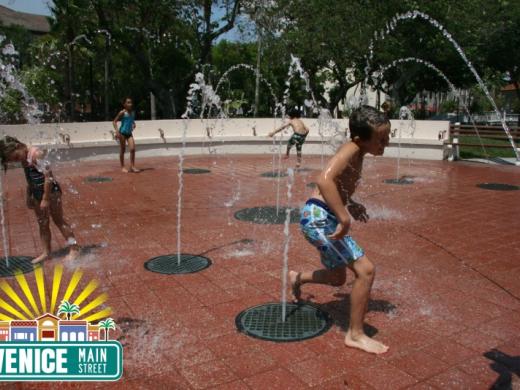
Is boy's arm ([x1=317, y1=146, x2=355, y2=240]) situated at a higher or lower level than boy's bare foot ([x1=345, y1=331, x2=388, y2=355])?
higher

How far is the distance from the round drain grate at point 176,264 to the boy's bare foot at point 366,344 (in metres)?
1.96

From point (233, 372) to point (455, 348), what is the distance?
59.5 inches

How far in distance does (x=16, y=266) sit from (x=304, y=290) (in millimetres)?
2957

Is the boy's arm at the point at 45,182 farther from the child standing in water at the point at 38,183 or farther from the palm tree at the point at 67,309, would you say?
the palm tree at the point at 67,309

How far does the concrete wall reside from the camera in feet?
43.4

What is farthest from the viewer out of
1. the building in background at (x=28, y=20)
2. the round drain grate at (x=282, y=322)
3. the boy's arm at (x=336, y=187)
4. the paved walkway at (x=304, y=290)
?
the building in background at (x=28, y=20)

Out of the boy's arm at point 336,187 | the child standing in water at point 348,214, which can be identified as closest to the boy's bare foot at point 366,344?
the child standing in water at point 348,214

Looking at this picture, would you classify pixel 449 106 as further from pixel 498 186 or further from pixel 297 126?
pixel 498 186

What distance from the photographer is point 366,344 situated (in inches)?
126

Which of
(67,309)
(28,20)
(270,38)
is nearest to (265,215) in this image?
(67,309)

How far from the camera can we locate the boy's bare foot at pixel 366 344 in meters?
3.17

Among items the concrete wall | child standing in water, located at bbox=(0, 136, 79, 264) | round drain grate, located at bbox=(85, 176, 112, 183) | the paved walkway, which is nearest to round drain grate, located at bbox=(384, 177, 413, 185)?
the paved walkway

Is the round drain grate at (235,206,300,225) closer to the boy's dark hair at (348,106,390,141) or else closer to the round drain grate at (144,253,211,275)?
the round drain grate at (144,253,211,275)

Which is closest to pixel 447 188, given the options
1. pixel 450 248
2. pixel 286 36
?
pixel 450 248
